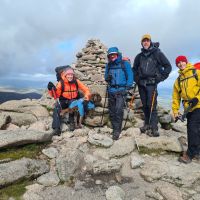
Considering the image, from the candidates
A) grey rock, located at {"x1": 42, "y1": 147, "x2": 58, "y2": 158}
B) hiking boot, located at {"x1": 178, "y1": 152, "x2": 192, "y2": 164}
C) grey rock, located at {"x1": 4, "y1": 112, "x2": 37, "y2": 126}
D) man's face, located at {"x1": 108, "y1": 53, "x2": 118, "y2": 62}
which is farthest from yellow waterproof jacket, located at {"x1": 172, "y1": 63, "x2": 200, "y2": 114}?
grey rock, located at {"x1": 4, "y1": 112, "x2": 37, "y2": 126}

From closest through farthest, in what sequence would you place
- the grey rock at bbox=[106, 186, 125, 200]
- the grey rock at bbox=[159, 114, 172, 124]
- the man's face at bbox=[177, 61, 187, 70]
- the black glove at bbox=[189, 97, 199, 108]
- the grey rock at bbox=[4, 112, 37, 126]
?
the grey rock at bbox=[106, 186, 125, 200]
the black glove at bbox=[189, 97, 199, 108]
the man's face at bbox=[177, 61, 187, 70]
the grey rock at bbox=[4, 112, 37, 126]
the grey rock at bbox=[159, 114, 172, 124]

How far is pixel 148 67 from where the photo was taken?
11.9 m

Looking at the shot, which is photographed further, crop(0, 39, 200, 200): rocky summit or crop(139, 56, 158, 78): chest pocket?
crop(139, 56, 158, 78): chest pocket

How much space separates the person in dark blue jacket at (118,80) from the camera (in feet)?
40.2

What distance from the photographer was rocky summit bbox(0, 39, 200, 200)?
8.91 m

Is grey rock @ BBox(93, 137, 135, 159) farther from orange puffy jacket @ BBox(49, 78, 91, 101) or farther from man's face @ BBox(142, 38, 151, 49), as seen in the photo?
man's face @ BBox(142, 38, 151, 49)

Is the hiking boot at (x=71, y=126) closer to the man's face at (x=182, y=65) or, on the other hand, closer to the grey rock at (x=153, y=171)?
the grey rock at (x=153, y=171)

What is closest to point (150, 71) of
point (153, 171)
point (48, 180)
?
point (153, 171)

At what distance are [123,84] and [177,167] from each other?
13.6ft

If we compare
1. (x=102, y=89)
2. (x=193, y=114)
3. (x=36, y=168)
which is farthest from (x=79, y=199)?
(x=102, y=89)

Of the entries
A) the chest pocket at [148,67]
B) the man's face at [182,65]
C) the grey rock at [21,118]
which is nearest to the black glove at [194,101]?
the man's face at [182,65]

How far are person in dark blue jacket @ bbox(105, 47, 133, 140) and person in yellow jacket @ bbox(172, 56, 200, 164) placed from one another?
2311 millimetres

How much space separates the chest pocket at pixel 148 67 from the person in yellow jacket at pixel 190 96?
134cm

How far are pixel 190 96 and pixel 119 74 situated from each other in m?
3.33
